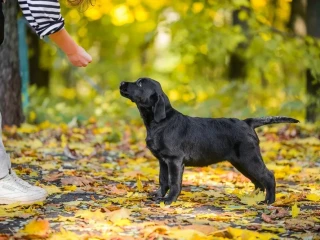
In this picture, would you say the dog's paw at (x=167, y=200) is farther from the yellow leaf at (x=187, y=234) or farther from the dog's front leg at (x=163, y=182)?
the yellow leaf at (x=187, y=234)

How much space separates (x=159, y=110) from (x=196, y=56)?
8.64 metres

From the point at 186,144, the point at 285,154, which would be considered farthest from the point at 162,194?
the point at 285,154

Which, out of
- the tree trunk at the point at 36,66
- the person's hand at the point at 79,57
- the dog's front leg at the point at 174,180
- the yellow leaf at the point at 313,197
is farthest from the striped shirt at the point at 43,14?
the tree trunk at the point at 36,66

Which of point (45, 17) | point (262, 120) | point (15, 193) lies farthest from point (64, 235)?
point (262, 120)

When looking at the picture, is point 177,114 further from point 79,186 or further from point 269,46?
point 269,46

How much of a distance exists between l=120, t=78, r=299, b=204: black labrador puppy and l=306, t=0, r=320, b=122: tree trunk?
5642 mm

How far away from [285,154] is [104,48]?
13.4 m

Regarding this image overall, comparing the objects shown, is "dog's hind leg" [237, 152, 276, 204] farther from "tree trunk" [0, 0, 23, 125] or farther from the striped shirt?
"tree trunk" [0, 0, 23, 125]

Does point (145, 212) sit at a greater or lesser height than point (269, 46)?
lesser

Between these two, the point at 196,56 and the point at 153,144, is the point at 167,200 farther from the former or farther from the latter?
the point at 196,56

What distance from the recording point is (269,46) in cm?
1045

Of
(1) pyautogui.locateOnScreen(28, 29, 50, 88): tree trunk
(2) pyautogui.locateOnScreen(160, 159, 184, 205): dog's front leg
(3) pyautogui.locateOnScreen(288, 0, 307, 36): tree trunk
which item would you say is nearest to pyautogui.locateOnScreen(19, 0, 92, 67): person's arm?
(2) pyautogui.locateOnScreen(160, 159, 184, 205): dog's front leg

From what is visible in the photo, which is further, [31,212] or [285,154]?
[285,154]

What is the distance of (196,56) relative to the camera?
13.6 meters
